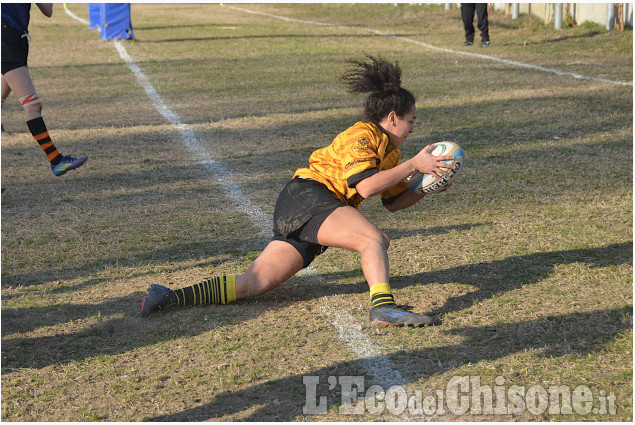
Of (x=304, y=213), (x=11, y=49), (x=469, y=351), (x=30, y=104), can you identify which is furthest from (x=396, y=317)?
(x=11, y=49)

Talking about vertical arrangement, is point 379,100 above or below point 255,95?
above

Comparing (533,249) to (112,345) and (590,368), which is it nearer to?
(590,368)

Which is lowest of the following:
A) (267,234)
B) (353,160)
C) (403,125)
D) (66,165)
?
(267,234)

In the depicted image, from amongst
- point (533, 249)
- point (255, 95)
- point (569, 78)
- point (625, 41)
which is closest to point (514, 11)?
point (625, 41)

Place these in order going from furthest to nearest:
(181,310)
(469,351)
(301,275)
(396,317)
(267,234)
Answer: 1. (267,234)
2. (301,275)
3. (181,310)
4. (396,317)
5. (469,351)

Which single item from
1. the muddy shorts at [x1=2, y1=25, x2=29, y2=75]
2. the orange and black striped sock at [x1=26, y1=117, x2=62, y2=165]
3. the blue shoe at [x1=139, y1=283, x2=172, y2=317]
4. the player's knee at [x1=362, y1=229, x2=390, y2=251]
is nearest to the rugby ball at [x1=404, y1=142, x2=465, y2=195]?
the player's knee at [x1=362, y1=229, x2=390, y2=251]

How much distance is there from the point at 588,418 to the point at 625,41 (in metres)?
14.2

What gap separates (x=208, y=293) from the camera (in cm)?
436

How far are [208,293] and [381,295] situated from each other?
3.42ft

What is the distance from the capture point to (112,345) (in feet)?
12.9

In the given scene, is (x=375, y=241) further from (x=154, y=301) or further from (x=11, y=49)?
(x=11, y=49)

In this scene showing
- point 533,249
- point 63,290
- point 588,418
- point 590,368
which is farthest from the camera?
point 533,249

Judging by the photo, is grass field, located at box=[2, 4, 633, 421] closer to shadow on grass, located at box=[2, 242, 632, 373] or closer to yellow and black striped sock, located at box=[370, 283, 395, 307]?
shadow on grass, located at box=[2, 242, 632, 373]

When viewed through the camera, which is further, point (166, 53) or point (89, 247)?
point (166, 53)
